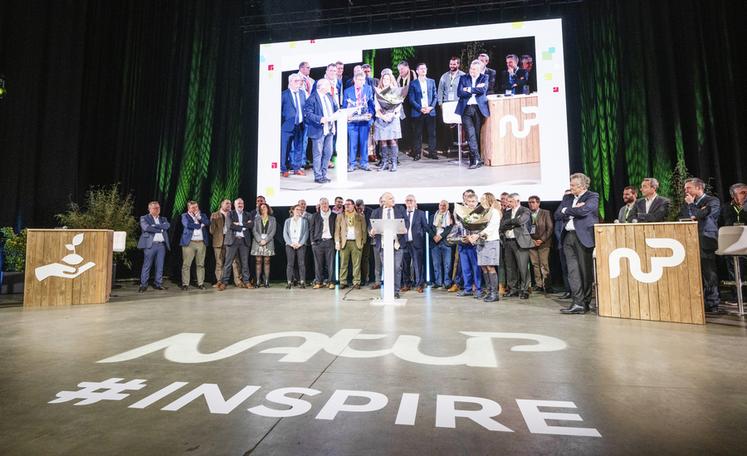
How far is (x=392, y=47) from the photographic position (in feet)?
25.2

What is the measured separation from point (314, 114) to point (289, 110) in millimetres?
620

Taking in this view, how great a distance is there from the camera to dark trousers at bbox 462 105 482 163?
7113mm

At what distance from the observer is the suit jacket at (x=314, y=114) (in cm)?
769

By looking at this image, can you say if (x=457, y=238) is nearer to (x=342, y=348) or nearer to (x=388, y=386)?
(x=342, y=348)

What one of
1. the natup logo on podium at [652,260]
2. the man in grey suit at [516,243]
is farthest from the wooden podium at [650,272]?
the man in grey suit at [516,243]

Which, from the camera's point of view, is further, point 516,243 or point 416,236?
point 416,236

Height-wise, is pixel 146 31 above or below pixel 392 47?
above

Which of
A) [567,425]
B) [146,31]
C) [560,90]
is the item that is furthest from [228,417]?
[146,31]

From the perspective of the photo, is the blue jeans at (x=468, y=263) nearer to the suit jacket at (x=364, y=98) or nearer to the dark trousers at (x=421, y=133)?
the dark trousers at (x=421, y=133)

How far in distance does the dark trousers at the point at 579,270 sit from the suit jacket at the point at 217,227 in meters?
5.91

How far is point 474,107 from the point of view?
7148 millimetres

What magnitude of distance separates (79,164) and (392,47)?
6.97 meters

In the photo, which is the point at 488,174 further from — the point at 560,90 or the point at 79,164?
the point at 79,164

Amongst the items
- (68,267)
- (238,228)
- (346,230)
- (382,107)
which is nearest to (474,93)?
(382,107)
